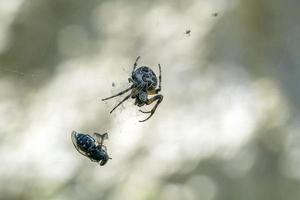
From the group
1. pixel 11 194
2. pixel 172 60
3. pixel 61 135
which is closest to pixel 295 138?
pixel 172 60

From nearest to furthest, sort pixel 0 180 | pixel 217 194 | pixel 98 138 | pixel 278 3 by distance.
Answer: pixel 98 138, pixel 0 180, pixel 217 194, pixel 278 3

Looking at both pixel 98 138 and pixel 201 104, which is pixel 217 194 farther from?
pixel 98 138

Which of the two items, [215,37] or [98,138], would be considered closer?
[98,138]

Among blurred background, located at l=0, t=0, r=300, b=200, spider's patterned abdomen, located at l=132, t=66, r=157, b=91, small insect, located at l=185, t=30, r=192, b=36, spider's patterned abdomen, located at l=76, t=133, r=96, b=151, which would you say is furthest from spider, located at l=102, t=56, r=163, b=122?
small insect, located at l=185, t=30, r=192, b=36

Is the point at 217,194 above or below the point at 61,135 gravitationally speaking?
below

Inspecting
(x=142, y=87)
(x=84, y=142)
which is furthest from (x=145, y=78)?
(x=84, y=142)

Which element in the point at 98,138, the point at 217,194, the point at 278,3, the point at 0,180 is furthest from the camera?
the point at 278,3

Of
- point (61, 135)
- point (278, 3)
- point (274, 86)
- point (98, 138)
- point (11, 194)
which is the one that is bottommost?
point (98, 138)

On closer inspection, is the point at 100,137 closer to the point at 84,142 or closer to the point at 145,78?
the point at 84,142

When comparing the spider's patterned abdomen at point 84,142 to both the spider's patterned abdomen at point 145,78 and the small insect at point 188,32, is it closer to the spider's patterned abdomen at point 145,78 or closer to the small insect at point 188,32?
the spider's patterned abdomen at point 145,78
